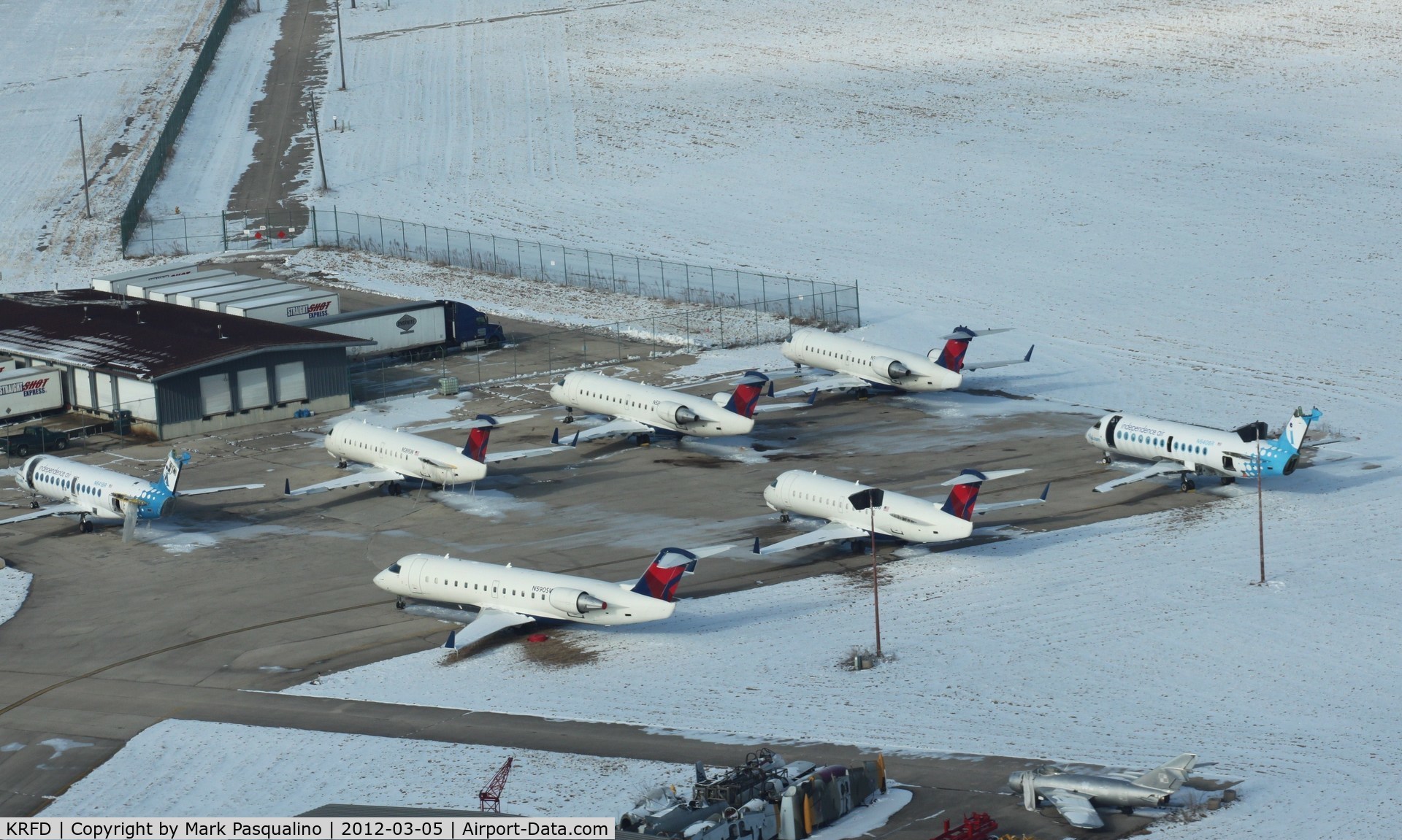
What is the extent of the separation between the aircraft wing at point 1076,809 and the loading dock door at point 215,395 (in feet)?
196

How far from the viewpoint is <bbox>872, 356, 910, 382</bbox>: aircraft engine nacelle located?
94750 millimetres

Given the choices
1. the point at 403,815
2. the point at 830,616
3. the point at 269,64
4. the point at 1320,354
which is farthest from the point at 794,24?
the point at 403,815

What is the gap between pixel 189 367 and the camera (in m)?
93.2

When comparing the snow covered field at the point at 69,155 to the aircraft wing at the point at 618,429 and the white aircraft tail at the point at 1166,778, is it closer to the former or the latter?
the aircraft wing at the point at 618,429

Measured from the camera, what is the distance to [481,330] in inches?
4441

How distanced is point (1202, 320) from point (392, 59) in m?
114

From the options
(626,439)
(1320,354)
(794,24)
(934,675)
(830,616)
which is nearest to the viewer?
(934,675)

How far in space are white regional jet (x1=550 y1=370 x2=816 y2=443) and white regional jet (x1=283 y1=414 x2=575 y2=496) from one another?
461 centimetres

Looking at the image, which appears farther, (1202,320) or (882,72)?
(882,72)

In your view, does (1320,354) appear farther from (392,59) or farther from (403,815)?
(392,59)

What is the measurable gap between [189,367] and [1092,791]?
5986cm

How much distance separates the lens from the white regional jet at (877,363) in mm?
94562

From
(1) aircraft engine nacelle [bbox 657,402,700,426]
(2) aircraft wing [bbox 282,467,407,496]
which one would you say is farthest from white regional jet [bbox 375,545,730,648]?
(1) aircraft engine nacelle [bbox 657,402,700,426]

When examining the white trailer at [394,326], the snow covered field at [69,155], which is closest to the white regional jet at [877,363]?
the white trailer at [394,326]
